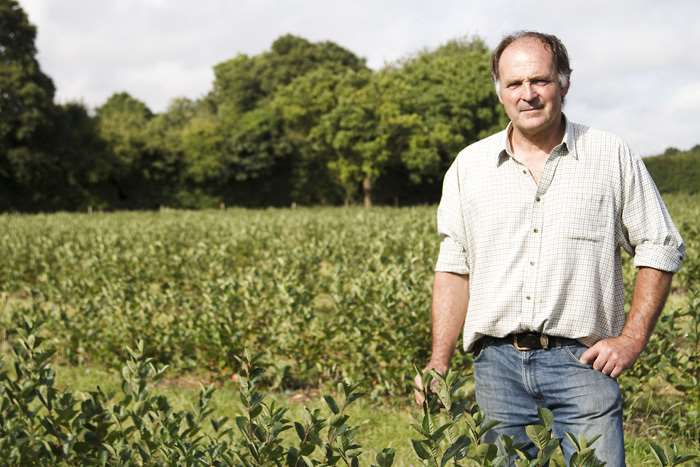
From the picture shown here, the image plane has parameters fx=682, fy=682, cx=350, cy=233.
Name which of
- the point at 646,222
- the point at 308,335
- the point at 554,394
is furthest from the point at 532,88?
the point at 308,335

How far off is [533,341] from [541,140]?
0.70m

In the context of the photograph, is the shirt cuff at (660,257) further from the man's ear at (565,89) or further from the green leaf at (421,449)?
the green leaf at (421,449)

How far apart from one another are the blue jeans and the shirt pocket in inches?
14.8

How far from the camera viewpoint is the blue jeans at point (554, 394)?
2238 millimetres

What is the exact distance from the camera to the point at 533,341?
2.34 meters

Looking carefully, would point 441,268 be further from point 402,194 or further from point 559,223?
point 402,194

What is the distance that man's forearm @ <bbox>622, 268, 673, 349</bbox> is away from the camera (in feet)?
7.25

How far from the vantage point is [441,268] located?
104 inches

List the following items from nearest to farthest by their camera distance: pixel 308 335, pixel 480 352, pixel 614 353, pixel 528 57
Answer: pixel 614 353, pixel 528 57, pixel 480 352, pixel 308 335

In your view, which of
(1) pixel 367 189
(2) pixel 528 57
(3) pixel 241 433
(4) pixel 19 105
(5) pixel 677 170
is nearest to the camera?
(2) pixel 528 57

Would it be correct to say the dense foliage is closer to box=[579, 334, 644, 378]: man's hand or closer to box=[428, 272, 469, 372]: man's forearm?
box=[428, 272, 469, 372]: man's forearm

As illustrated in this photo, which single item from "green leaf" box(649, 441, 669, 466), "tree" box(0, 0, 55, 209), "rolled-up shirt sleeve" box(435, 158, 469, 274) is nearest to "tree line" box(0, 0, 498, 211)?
"tree" box(0, 0, 55, 209)

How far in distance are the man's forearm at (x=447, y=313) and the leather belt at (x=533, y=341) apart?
0.62 feet

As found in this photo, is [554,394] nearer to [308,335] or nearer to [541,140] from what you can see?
[541,140]
